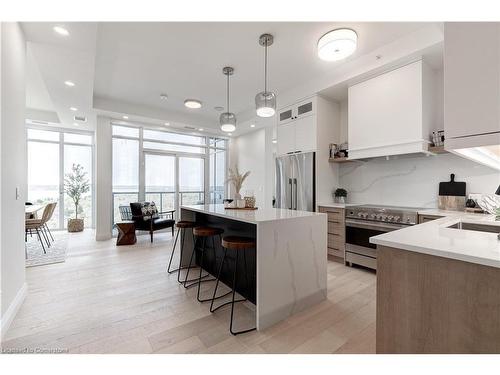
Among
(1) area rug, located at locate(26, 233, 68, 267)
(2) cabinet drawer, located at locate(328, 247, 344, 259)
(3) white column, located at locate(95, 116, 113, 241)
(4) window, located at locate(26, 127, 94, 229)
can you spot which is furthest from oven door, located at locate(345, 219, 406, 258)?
(4) window, located at locate(26, 127, 94, 229)

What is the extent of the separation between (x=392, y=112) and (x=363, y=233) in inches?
64.5

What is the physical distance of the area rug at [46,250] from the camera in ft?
11.6

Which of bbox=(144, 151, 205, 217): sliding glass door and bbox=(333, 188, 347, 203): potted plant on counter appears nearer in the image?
bbox=(333, 188, 347, 203): potted plant on counter

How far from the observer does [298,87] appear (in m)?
3.99

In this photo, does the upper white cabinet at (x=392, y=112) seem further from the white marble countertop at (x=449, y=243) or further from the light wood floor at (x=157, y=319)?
the white marble countertop at (x=449, y=243)

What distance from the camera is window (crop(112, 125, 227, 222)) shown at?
5633 millimetres

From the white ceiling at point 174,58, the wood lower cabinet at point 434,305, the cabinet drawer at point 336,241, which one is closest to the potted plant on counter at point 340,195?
the cabinet drawer at point 336,241

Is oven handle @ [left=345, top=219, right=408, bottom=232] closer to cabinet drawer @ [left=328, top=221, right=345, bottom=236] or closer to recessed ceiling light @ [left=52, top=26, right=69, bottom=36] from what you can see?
cabinet drawer @ [left=328, top=221, right=345, bottom=236]

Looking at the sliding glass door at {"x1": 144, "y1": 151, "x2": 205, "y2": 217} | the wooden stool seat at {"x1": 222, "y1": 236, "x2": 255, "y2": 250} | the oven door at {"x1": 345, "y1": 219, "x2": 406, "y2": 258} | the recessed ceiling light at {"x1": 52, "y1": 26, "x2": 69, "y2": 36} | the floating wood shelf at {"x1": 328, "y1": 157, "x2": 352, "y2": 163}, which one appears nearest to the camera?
the wooden stool seat at {"x1": 222, "y1": 236, "x2": 255, "y2": 250}

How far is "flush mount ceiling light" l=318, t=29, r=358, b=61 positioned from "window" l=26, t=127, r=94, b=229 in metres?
6.81

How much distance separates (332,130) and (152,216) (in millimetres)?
4036

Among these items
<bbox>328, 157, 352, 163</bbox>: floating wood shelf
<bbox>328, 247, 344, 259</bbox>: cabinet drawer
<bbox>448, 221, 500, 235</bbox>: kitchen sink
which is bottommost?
<bbox>328, 247, 344, 259</bbox>: cabinet drawer

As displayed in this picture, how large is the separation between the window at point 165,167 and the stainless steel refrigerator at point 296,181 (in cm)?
314
